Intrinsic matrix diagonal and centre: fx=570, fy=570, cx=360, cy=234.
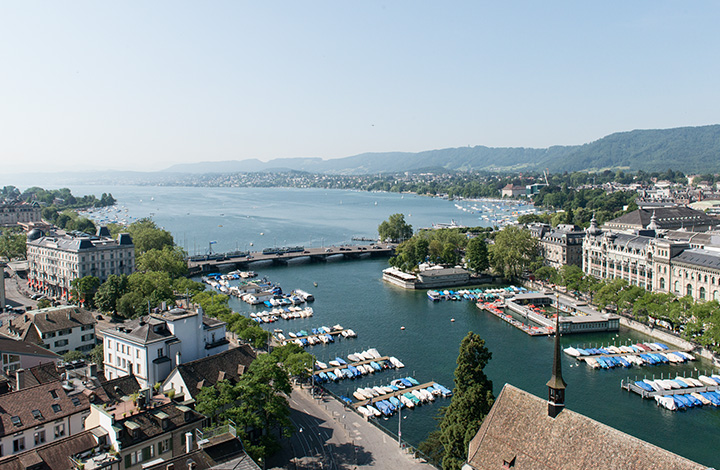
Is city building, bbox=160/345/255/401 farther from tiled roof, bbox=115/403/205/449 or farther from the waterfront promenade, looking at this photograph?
the waterfront promenade

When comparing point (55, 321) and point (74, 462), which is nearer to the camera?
point (74, 462)

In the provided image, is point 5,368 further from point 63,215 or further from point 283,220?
point 283,220

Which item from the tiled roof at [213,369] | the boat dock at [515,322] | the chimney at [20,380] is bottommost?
the boat dock at [515,322]

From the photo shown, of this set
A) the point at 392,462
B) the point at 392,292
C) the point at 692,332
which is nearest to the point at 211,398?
the point at 392,462

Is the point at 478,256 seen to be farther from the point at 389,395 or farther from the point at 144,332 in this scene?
the point at 144,332

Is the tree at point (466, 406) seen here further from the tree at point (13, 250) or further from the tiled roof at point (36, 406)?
the tree at point (13, 250)

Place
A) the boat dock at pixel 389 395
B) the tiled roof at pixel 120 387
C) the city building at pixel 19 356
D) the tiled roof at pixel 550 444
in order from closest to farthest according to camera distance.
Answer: the tiled roof at pixel 550 444, the tiled roof at pixel 120 387, the city building at pixel 19 356, the boat dock at pixel 389 395

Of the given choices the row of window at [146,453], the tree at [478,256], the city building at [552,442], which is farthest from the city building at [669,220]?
the row of window at [146,453]
